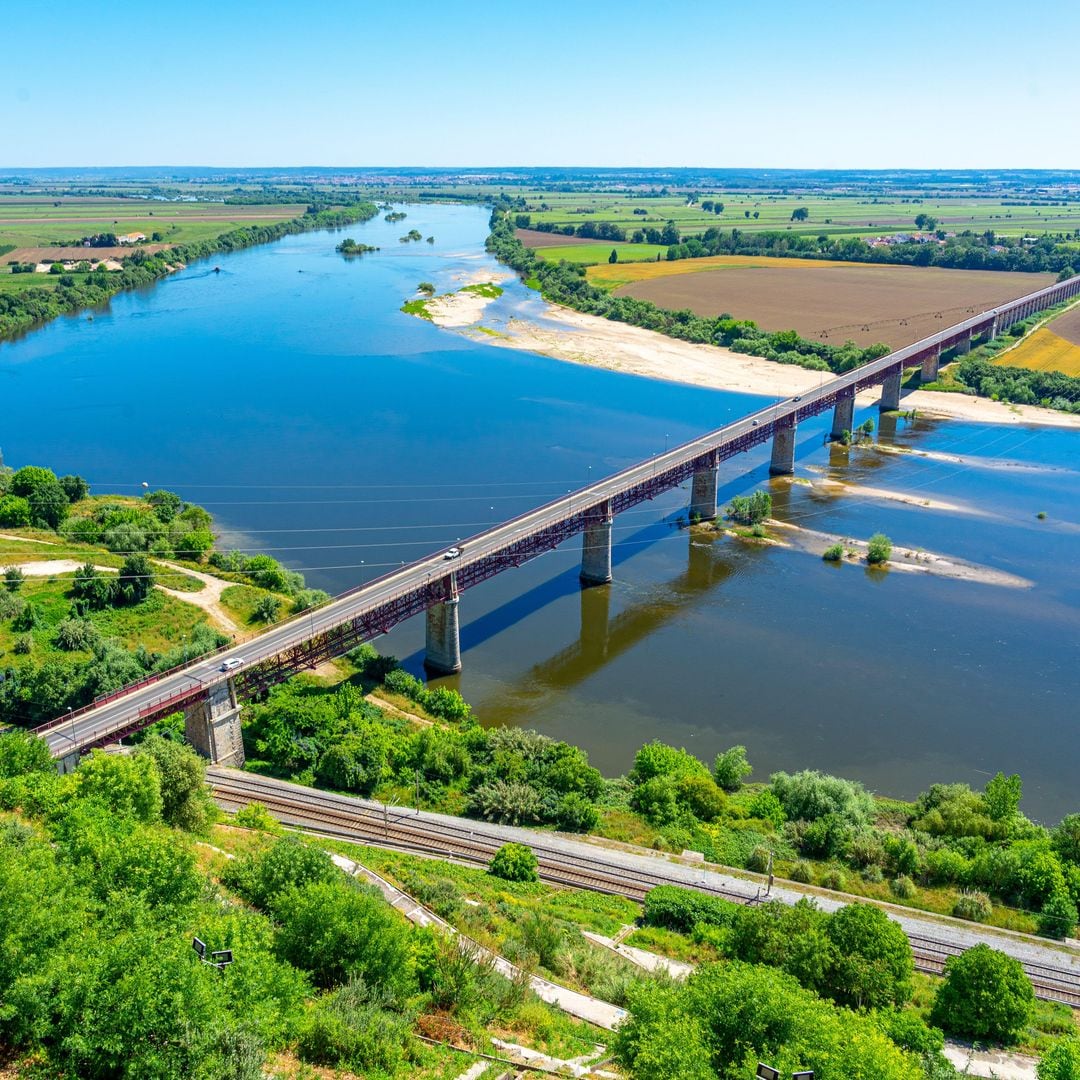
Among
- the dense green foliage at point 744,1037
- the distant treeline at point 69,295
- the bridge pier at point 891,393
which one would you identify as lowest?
Answer: the dense green foliage at point 744,1037

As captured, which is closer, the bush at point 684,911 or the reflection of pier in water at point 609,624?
Answer: the bush at point 684,911

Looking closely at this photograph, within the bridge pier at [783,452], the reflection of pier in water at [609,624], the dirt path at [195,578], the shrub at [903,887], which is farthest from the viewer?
the bridge pier at [783,452]

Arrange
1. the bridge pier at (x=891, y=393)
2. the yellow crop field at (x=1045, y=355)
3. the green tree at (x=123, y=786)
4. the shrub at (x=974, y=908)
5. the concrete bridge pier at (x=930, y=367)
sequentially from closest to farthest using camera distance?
the green tree at (x=123, y=786)
the shrub at (x=974, y=908)
the bridge pier at (x=891, y=393)
the concrete bridge pier at (x=930, y=367)
the yellow crop field at (x=1045, y=355)

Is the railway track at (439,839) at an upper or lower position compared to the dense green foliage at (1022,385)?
lower

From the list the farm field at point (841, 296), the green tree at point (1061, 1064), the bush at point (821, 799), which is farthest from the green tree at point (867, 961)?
the farm field at point (841, 296)

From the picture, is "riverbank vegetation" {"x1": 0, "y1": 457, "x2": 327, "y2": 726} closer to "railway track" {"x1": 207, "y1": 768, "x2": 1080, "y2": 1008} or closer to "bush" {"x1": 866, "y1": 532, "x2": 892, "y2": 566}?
"railway track" {"x1": 207, "y1": 768, "x2": 1080, "y2": 1008}

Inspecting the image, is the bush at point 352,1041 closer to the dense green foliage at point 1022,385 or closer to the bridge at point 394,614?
the bridge at point 394,614

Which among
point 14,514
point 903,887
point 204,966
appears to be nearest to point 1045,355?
point 903,887
